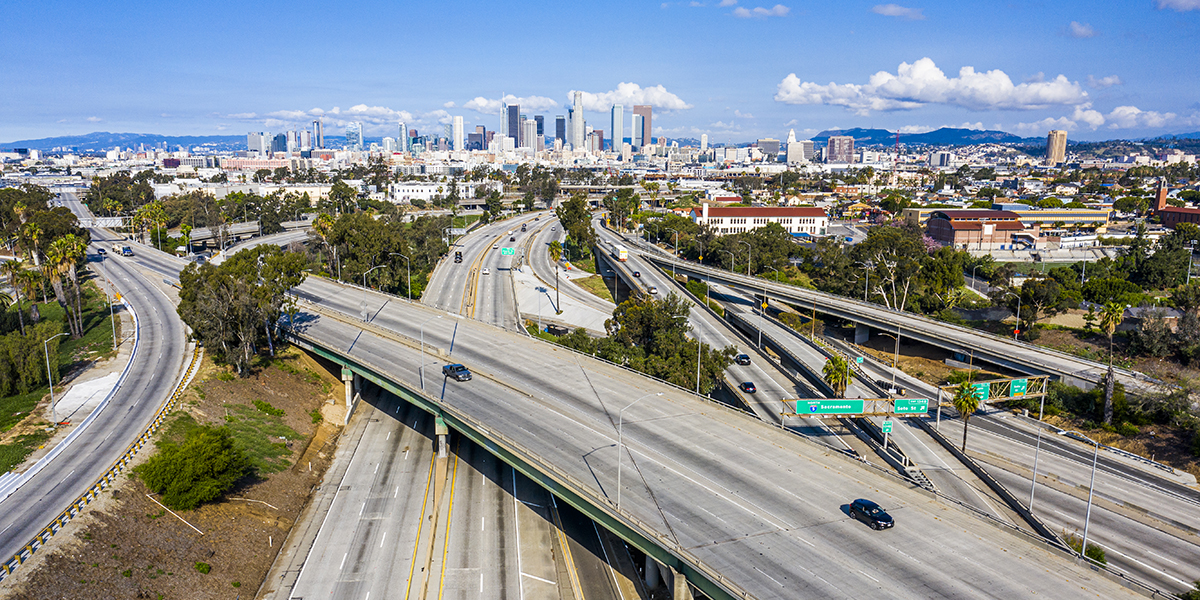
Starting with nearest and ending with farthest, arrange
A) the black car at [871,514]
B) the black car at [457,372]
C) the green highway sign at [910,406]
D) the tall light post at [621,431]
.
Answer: the black car at [871,514] < the tall light post at [621,431] < the green highway sign at [910,406] < the black car at [457,372]

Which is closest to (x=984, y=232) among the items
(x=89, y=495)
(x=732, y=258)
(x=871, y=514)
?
(x=732, y=258)

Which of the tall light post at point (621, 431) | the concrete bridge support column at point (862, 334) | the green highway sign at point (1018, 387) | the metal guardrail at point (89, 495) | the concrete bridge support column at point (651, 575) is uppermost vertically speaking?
the tall light post at point (621, 431)

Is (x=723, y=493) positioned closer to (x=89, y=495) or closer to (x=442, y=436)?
(x=442, y=436)

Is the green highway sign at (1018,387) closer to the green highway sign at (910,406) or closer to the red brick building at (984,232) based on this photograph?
the green highway sign at (910,406)

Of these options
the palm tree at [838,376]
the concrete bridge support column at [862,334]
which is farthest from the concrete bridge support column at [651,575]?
the concrete bridge support column at [862,334]

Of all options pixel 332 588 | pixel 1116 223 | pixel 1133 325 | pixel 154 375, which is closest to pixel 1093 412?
pixel 1133 325

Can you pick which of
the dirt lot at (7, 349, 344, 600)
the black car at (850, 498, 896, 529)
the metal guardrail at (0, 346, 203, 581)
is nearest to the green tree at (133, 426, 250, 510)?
the dirt lot at (7, 349, 344, 600)

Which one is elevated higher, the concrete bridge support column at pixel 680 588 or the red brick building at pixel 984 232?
the red brick building at pixel 984 232
